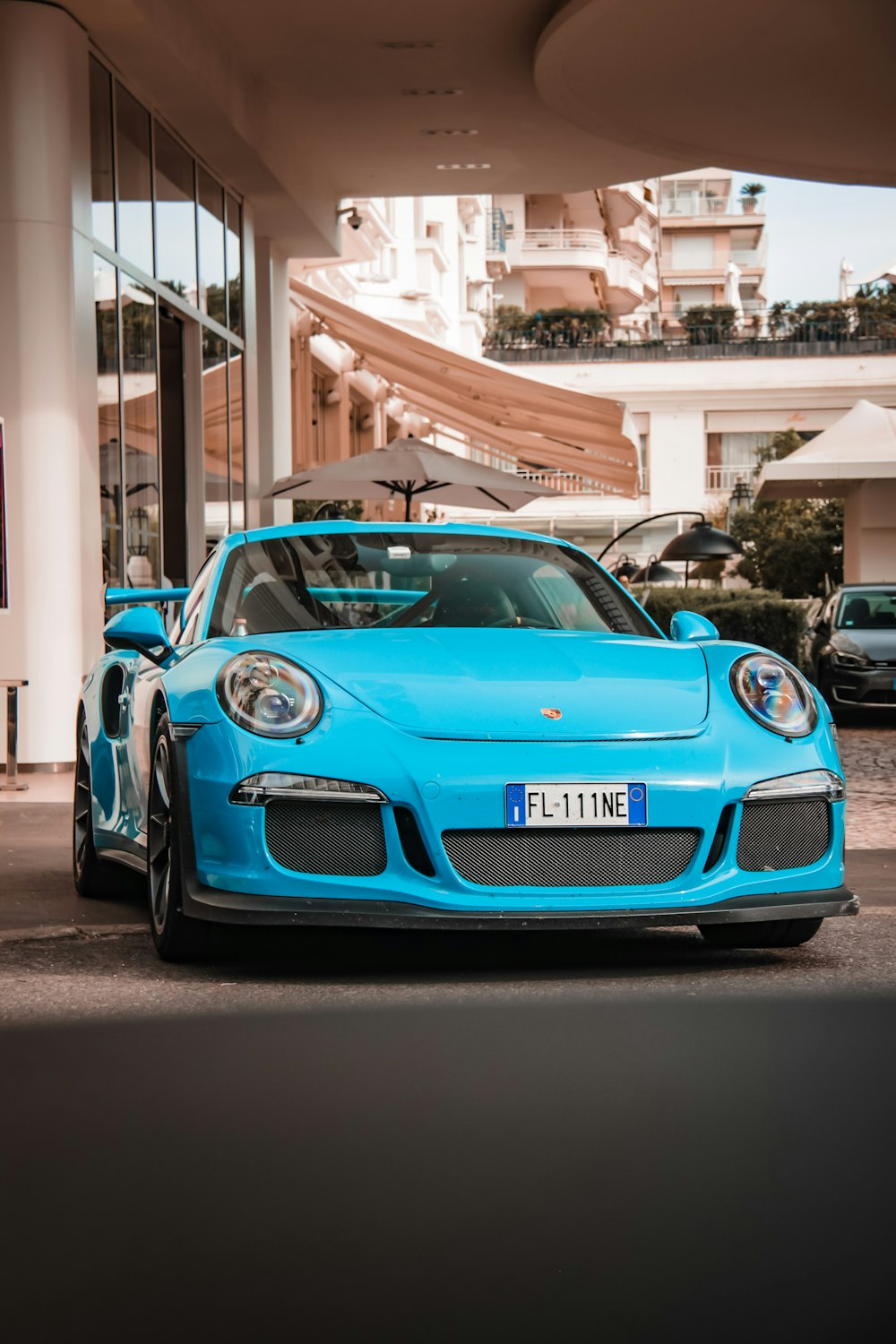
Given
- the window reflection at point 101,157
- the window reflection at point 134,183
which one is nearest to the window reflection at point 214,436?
the window reflection at point 134,183

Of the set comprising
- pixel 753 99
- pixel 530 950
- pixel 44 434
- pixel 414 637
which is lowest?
pixel 530 950

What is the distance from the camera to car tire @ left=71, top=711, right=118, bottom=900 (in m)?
6.40

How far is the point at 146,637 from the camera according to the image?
536cm

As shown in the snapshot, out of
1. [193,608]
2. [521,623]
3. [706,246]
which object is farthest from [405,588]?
[706,246]

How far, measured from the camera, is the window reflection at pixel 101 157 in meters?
13.1

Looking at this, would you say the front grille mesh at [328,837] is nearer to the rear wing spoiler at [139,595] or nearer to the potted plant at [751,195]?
the rear wing spoiler at [139,595]

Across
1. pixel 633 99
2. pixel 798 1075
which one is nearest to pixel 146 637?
pixel 798 1075

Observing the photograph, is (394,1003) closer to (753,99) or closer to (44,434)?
(44,434)

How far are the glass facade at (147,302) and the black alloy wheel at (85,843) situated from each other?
6757 millimetres

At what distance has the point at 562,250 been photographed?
68.4 m

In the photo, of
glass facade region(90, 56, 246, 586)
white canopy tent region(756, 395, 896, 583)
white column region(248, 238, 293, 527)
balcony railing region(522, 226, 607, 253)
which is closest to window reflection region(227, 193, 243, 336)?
glass facade region(90, 56, 246, 586)

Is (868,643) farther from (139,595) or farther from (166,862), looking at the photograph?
(166,862)

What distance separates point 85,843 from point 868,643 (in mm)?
11146

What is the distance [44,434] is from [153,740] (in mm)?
7155
